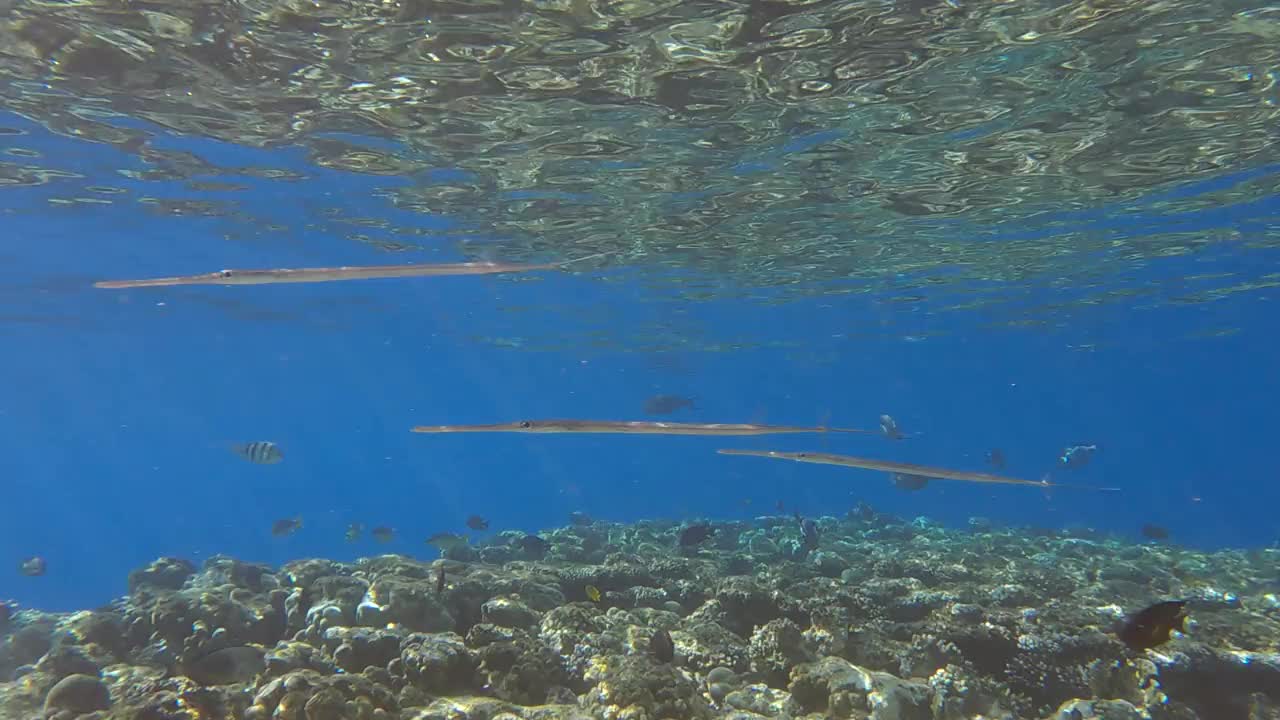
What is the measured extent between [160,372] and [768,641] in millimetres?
71163

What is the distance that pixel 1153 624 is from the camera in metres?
4.96

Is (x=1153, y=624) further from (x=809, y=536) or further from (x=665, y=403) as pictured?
(x=665, y=403)

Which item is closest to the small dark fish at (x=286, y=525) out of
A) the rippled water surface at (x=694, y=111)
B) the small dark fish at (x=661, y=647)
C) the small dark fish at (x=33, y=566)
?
the small dark fish at (x=33, y=566)

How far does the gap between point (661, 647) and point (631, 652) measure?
0.46 meters

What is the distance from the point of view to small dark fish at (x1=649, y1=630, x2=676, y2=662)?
273 inches

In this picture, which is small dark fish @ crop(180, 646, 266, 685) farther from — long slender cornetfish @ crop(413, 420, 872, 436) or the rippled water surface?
the rippled water surface

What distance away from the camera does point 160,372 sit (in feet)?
206

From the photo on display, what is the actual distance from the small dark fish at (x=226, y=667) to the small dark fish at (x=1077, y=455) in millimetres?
18507

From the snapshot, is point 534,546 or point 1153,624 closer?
point 1153,624

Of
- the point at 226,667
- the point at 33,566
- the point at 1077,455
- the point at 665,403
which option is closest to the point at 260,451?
the point at 33,566

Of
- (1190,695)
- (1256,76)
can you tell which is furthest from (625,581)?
(1256,76)

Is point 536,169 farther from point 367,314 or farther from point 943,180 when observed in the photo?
point 367,314

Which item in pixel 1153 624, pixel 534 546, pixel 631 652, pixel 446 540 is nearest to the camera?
pixel 1153 624

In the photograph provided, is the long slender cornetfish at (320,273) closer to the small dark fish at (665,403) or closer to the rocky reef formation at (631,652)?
the rocky reef formation at (631,652)
